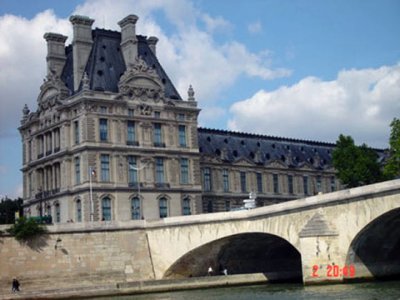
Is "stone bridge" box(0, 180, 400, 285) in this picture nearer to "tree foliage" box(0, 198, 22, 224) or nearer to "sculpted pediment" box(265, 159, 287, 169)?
"sculpted pediment" box(265, 159, 287, 169)

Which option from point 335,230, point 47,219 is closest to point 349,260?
point 335,230

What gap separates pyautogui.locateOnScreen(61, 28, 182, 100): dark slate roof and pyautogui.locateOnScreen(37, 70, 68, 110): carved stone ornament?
108 centimetres

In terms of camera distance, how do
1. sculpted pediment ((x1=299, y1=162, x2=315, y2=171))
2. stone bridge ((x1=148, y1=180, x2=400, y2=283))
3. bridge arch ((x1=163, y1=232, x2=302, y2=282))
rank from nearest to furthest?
stone bridge ((x1=148, y1=180, x2=400, y2=283)) < bridge arch ((x1=163, y1=232, x2=302, y2=282)) < sculpted pediment ((x1=299, y1=162, x2=315, y2=171))

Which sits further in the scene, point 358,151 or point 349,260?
point 358,151

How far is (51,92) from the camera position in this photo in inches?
3226

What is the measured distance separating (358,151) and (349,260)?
38.9 metres

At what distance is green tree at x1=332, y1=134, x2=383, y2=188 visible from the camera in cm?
8675

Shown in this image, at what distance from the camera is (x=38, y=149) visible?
8425 cm

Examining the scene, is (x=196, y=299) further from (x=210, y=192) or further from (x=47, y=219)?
(x=210, y=192)

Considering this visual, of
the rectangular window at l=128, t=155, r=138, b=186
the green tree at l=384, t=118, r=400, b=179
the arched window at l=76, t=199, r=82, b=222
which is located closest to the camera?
the green tree at l=384, t=118, r=400, b=179

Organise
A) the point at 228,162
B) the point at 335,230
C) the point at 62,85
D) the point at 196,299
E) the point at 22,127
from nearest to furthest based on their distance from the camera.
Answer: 1. the point at 196,299
2. the point at 335,230
3. the point at 62,85
4. the point at 22,127
5. the point at 228,162

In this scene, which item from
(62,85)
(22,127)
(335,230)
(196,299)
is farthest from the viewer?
(22,127)

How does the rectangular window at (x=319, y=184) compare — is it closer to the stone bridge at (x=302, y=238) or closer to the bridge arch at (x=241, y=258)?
the bridge arch at (x=241, y=258)

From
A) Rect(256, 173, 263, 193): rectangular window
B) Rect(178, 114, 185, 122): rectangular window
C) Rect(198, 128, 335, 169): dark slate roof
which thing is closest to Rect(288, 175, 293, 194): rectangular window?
Rect(198, 128, 335, 169): dark slate roof
